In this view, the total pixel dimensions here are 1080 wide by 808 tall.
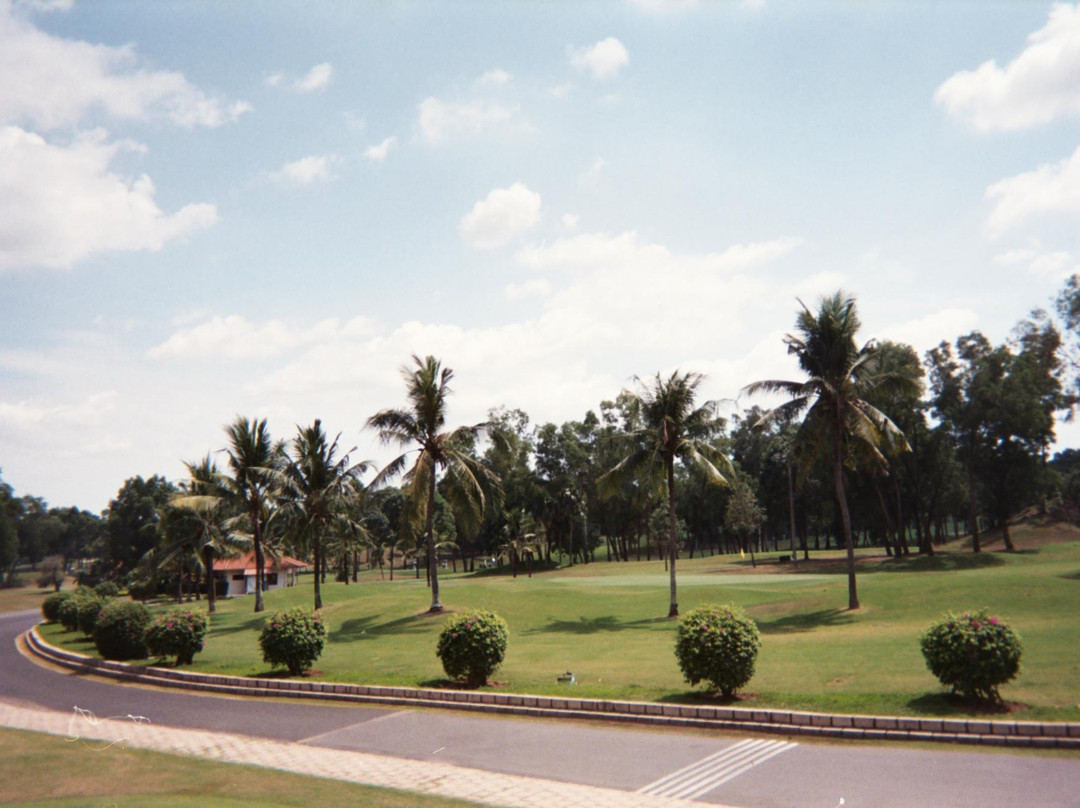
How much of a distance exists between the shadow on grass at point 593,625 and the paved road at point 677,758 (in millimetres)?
11959

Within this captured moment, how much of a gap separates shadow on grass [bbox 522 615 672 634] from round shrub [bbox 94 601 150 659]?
1248 centimetres

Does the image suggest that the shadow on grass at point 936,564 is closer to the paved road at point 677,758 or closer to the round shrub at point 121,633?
the paved road at point 677,758

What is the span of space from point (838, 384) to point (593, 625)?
42.6 feet

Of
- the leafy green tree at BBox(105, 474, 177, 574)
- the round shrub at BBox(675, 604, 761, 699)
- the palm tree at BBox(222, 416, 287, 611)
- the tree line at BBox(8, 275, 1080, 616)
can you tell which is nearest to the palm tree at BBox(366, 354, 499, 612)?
the tree line at BBox(8, 275, 1080, 616)

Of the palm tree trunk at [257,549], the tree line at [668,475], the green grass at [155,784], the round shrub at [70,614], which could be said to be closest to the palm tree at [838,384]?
the tree line at [668,475]

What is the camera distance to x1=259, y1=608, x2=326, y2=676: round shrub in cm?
1909

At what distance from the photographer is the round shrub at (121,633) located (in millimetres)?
24344

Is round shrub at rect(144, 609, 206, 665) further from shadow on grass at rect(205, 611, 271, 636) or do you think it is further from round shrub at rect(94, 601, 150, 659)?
shadow on grass at rect(205, 611, 271, 636)

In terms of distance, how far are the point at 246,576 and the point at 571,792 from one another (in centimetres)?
7201

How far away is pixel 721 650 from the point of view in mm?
13867

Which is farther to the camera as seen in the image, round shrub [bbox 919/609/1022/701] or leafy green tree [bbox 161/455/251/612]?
leafy green tree [bbox 161/455/251/612]

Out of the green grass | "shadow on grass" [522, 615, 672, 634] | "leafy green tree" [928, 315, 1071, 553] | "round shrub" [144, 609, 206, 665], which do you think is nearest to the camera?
the green grass

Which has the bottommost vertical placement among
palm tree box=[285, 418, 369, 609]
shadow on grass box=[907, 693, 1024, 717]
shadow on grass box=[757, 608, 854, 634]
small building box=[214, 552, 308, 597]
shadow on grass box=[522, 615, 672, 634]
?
small building box=[214, 552, 308, 597]

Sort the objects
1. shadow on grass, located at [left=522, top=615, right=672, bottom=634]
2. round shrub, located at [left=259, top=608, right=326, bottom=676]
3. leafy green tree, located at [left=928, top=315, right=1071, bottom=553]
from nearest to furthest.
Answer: round shrub, located at [left=259, top=608, right=326, bottom=676] → shadow on grass, located at [left=522, top=615, right=672, bottom=634] → leafy green tree, located at [left=928, top=315, right=1071, bottom=553]
